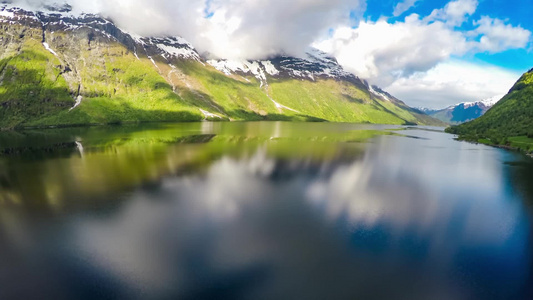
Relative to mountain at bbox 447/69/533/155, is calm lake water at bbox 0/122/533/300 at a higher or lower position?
lower

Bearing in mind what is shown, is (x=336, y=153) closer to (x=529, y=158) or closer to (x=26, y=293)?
(x=529, y=158)

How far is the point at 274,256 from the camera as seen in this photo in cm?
2656

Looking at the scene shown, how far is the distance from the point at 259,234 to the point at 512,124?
164882 millimetres

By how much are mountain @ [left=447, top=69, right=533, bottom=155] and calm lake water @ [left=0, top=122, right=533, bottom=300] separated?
70.4 metres

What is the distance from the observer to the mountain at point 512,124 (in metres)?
113

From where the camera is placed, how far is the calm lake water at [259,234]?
22717mm

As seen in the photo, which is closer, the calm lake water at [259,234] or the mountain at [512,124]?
the calm lake water at [259,234]

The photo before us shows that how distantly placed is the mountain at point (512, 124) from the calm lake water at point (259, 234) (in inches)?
2770

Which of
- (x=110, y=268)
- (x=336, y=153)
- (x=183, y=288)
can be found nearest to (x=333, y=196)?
(x=183, y=288)

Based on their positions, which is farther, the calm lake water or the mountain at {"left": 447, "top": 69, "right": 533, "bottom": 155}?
the mountain at {"left": 447, "top": 69, "right": 533, "bottom": 155}

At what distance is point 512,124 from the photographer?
139500 mm

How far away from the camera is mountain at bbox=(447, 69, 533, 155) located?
11341 cm

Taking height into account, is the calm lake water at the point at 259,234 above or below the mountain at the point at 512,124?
below

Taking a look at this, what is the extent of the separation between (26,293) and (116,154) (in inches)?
2361
